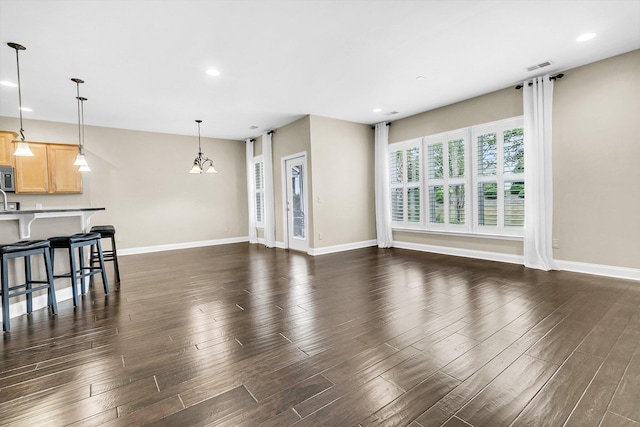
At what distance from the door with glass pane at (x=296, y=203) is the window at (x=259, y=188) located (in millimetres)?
1380

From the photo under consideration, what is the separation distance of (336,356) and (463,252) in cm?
439

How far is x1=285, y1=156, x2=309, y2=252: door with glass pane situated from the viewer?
21.7 feet

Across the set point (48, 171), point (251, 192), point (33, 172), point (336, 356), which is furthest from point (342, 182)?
point (33, 172)

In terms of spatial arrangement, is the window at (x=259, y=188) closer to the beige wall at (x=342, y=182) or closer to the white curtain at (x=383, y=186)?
the beige wall at (x=342, y=182)

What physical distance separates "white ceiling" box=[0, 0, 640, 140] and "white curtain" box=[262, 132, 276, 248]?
6.66 ft

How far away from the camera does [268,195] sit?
7520mm

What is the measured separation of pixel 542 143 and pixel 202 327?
5.24 m

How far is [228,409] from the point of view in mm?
Answer: 1644

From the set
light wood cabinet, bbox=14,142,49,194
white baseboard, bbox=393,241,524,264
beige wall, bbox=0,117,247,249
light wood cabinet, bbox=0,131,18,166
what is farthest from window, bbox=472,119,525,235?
light wood cabinet, bbox=0,131,18,166

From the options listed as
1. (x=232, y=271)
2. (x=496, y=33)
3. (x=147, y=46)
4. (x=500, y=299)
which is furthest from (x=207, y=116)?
(x=500, y=299)

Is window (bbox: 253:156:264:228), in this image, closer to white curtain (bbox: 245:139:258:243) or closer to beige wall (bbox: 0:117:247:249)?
white curtain (bbox: 245:139:258:243)

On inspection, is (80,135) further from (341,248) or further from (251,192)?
(341,248)

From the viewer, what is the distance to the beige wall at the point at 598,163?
3.86 metres

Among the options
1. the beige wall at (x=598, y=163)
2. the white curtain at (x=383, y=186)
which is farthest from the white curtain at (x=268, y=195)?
the beige wall at (x=598, y=163)
